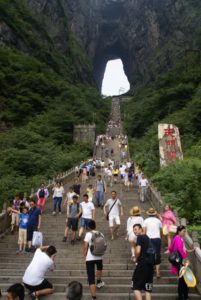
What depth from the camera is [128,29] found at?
10406 centimetres

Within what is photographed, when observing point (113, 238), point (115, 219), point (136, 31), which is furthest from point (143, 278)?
point (136, 31)

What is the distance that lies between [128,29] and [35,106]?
66.7 metres

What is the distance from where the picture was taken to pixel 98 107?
219 ft

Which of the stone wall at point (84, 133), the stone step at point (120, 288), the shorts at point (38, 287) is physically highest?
the stone wall at point (84, 133)

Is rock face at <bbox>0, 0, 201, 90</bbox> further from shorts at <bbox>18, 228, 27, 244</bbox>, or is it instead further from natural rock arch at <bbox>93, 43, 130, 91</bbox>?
shorts at <bbox>18, 228, 27, 244</bbox>

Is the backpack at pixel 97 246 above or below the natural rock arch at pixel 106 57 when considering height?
below

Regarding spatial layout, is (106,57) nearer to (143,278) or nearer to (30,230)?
(30,230)

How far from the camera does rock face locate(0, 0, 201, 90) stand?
80375mm

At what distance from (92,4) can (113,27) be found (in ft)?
29.9

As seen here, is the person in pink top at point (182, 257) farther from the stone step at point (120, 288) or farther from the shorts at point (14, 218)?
the shorts at point (14, 218)

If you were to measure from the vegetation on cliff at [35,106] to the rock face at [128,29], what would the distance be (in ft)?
18.2

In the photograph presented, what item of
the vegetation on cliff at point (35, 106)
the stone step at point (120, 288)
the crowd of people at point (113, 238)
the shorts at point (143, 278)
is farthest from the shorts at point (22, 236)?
the vegetation on cliff at point (35, 106)

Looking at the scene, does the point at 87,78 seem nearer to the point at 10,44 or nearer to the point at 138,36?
the point at 138,36

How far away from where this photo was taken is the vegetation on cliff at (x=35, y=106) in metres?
24.9
